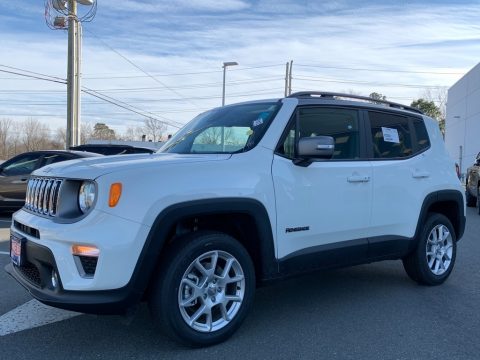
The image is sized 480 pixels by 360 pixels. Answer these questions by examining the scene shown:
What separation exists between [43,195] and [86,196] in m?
0.55

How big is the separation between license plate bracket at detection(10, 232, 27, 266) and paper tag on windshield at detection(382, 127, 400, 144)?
353 cm

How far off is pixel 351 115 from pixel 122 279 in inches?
110

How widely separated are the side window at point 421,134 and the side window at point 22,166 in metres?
7.89

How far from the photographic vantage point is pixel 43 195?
151 inches

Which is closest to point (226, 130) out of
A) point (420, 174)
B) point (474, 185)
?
point (420, 174)

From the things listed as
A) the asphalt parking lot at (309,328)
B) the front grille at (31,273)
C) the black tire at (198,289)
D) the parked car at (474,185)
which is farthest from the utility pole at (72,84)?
the black tire at (198,289)

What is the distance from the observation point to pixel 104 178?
3.40m

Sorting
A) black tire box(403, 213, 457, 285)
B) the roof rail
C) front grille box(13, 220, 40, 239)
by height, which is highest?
the roof rail

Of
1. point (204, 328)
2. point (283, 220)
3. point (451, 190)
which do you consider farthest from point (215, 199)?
point (451, 190)

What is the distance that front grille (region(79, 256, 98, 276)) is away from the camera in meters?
3.33

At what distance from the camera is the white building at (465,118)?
43.2 metres

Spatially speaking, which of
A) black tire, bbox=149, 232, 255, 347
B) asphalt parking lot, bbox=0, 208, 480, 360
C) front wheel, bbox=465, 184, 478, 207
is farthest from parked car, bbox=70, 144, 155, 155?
front wheel, bbox=465, 184, 478, 207

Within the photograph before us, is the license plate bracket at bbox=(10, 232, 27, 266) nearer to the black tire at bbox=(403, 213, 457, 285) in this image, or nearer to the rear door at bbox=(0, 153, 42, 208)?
the black tire at bbox=(403, 213, 457, 285)

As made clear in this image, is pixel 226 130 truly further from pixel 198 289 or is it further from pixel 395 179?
pixel 395 179
